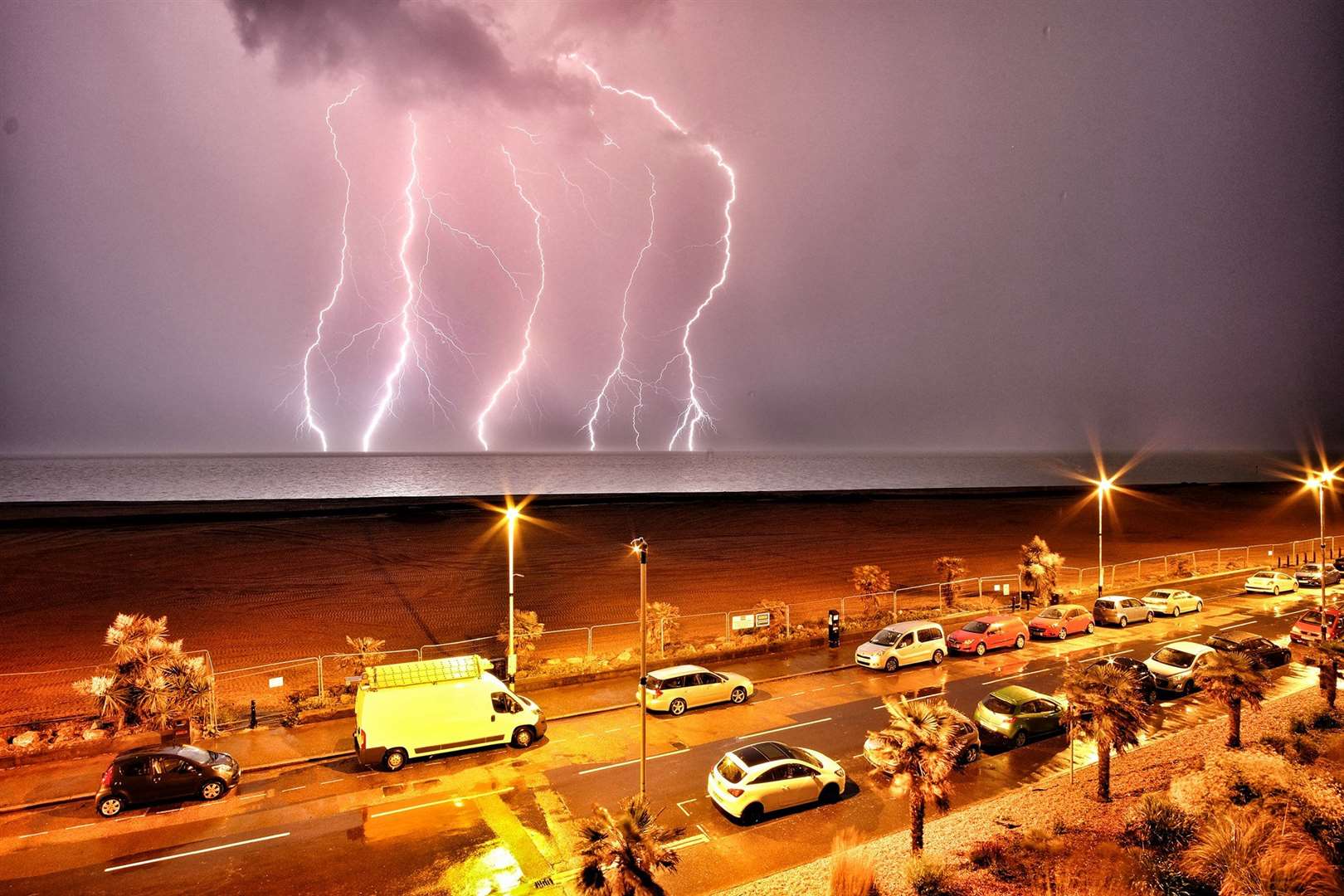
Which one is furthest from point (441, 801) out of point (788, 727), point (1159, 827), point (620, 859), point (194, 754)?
point (1159, 827)

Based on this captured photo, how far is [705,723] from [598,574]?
70.7 ft

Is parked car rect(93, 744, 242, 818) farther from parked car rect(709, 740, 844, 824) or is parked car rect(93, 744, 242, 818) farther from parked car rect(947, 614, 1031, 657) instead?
parked car rect(947, 614, 1031, 657)

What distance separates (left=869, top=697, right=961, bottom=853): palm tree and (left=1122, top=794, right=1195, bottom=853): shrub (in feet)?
12.0

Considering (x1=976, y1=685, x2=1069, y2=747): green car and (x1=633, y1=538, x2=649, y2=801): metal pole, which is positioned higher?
(x1=633, y1=538, x2=649, y2=801): metal pole

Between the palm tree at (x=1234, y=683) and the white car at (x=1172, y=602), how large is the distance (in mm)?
16175

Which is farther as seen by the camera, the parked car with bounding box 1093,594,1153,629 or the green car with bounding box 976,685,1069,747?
the parked car with bounding box 1093,594,1153,629

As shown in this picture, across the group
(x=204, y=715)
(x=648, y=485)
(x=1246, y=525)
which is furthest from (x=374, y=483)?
(x=1246, y=525)

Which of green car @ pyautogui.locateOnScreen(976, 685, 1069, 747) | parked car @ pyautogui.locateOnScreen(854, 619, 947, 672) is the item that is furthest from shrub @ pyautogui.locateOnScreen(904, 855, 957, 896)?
parked car @ pyautogui.locateOnScreen(854, 619, 947, 672)

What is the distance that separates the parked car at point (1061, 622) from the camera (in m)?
28.4

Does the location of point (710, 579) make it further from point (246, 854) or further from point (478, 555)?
point (246, 854)

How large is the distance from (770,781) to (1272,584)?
35.3 metres

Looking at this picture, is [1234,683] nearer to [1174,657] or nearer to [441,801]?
[1174,657]

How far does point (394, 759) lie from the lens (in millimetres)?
16875

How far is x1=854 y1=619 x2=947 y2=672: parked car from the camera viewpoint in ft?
80.3
